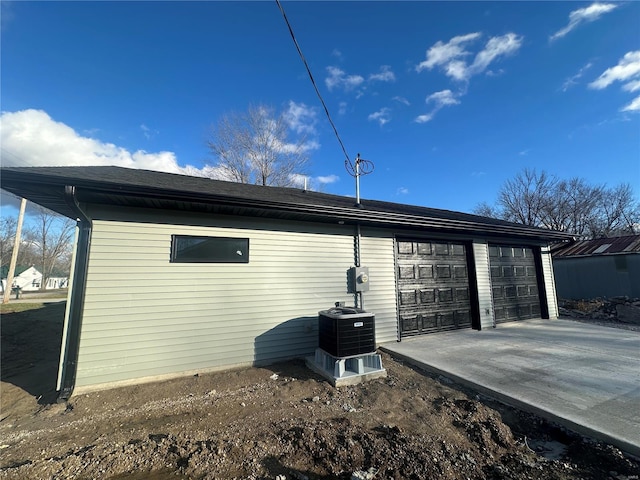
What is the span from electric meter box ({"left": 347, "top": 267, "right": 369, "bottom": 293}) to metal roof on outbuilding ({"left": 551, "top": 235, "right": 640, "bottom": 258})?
9.67m

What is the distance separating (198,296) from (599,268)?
16.4 m

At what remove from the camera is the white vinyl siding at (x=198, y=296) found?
3.86m

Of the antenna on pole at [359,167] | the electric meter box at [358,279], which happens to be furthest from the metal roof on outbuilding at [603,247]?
the electric meter box at [358,279]

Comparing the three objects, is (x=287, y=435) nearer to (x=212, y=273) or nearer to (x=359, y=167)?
(x=212, y=273)

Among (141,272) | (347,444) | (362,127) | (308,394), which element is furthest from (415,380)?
(362,127)

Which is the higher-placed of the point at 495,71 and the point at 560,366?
the point at 495,71

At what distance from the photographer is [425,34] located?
6.36 metres

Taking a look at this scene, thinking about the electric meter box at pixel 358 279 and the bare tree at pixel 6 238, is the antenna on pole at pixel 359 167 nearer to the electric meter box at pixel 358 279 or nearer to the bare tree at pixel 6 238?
the electric meter box at pixel 358 279

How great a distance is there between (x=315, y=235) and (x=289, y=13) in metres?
3.59

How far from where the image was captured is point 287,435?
8.12 feet

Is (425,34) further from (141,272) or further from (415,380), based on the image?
(141,272)

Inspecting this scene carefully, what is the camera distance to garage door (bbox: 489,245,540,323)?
766cm

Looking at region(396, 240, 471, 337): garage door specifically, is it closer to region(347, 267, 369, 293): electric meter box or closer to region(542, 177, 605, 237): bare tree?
region(347, 267, 369, 293): electric meter box

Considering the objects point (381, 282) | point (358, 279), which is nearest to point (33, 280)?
point (358, 279)
